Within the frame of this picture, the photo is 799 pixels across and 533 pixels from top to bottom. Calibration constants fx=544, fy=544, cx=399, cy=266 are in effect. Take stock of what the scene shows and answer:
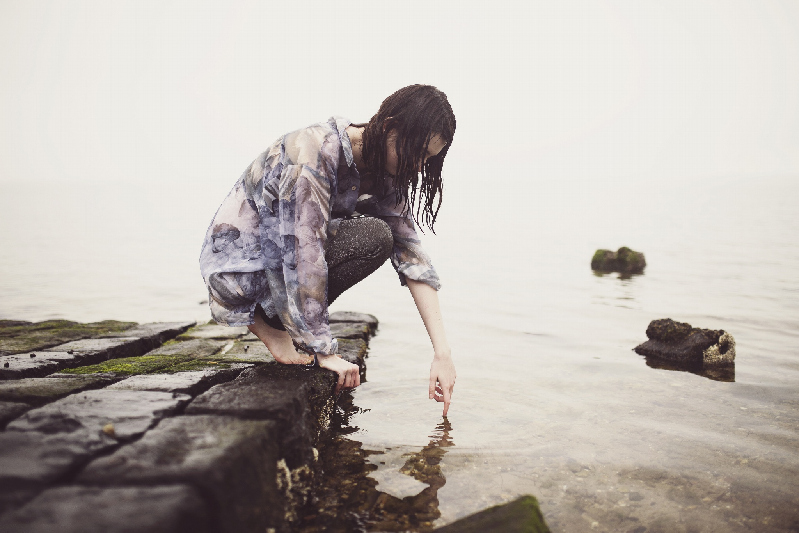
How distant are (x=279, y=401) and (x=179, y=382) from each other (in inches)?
26.1

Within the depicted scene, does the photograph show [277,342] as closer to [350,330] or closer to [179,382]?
[179,382]

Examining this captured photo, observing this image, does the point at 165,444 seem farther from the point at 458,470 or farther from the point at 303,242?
the point at 458,470

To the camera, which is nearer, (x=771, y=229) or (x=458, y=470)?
(x=458, y=470)

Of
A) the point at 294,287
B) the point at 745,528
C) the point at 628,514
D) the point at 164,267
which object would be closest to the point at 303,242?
the point at 294,287

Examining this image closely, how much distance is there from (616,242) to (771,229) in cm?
694

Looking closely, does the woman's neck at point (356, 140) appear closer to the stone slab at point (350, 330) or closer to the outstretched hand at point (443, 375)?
the outstretched hand at point (443, 375)

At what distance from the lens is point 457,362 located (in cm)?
447

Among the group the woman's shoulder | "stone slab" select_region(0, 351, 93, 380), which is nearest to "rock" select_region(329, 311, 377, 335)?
"stone slab" select_region(0, 351, 93, 380)

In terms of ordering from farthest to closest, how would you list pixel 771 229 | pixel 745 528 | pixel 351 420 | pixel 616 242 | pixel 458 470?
pixel 771 229 → pixel 616 242 → pixel 351 420 → pixel 458 470 → pixel 745 528

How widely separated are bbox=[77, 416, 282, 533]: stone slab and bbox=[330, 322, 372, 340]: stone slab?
2930 mm

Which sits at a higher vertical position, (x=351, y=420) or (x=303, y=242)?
(x=303, y=242)

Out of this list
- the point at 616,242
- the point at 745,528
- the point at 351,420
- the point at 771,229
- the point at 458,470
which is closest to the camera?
the point at 745,528

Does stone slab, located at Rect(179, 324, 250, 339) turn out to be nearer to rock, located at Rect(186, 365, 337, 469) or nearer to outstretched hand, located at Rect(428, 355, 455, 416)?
rock, located at Rect(186, 365, 337, 469)

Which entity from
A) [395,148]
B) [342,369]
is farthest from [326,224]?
[342,369]
